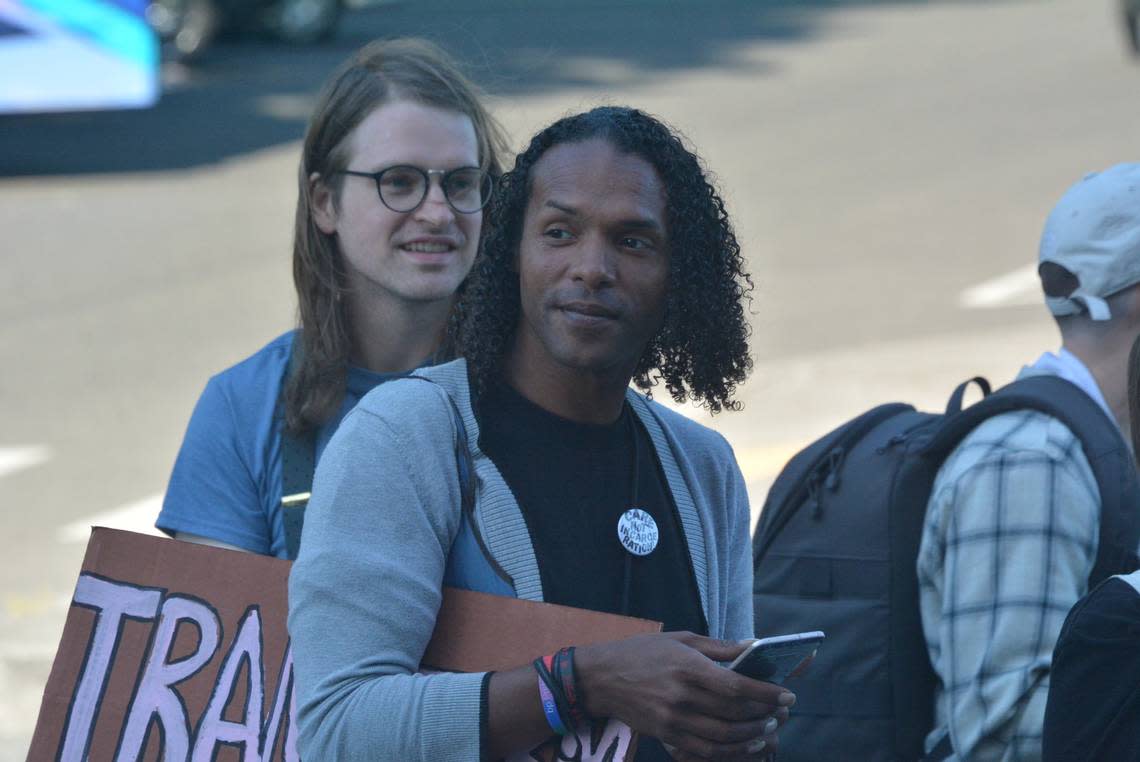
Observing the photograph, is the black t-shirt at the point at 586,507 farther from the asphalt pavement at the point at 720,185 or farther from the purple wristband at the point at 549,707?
the asphalt pavement at the point at 720,185

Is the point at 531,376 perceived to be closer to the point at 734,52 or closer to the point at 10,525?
the point at 10,525

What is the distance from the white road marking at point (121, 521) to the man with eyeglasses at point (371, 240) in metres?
4.66

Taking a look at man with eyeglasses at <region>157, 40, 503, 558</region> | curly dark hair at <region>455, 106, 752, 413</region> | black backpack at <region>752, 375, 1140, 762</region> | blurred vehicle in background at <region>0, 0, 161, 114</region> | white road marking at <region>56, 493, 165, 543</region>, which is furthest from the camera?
blurred vehicle in background at <region>0, 0, 161, 114</region>

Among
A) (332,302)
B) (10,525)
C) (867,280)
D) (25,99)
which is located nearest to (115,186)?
(25,99)

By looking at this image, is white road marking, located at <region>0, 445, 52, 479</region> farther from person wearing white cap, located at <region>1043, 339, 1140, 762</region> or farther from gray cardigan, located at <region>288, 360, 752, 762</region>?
person wearing white cap, located at <region>1043, 339, 1140, 762</region>

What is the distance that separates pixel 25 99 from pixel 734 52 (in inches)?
372

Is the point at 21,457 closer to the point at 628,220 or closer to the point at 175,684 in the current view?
Result: the point at 175,684

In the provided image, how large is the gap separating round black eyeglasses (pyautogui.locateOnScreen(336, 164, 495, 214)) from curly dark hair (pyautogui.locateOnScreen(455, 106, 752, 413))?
2.87 ft

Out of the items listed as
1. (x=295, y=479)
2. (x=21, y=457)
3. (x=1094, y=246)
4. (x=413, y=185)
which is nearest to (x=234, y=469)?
(x=295, y=479)

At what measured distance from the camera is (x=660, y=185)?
246cm

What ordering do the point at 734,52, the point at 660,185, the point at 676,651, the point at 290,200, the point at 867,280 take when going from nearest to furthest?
the point at 676,651
the point at 660,185
the point at 867,280
the point at 290,200
the point at 734,52

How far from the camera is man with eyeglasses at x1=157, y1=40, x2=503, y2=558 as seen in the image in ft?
10.8

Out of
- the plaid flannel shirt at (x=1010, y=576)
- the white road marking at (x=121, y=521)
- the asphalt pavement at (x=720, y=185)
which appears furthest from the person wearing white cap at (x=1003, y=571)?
the white road marking at (x=121, y=521)

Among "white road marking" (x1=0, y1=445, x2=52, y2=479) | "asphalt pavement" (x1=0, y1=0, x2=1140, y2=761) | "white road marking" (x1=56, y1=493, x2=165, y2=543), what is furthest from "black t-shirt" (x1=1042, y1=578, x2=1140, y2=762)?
"white road marking" (x1=0, y1=445, x2=52, y2=479)
